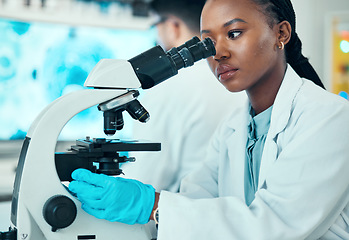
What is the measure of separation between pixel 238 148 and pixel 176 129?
11.1 inches

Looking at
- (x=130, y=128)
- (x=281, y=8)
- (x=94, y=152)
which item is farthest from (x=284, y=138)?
(x=130, y=128)

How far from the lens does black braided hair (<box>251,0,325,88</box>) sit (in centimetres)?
118

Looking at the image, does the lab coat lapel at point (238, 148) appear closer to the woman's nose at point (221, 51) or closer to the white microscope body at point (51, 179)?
the woman's nose at point (221, 51)

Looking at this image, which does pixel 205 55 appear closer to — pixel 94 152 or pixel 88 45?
pixel 94 152

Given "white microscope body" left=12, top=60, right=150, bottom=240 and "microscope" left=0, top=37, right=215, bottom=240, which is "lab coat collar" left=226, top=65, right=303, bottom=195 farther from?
"white microscope body" left=12, top=60, right=150, bottom=240

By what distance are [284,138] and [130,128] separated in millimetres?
1619

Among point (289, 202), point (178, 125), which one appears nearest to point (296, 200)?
point (289, 202)

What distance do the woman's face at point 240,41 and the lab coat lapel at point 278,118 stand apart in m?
0.08

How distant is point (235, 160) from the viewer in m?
1.30

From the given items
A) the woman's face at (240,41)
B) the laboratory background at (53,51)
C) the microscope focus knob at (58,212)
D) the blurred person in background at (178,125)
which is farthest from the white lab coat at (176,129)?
the laboratory background at (53,51)

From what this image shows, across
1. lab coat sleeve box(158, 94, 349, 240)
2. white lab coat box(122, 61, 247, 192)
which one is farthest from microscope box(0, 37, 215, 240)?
white lab coat box(122, 61, 247, 192)

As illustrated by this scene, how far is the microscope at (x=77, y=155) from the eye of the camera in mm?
886

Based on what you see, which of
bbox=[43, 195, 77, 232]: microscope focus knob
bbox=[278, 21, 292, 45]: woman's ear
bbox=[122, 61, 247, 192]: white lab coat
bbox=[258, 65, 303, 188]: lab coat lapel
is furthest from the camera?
bbox=[122, 61, 247, 192]: white lab coat

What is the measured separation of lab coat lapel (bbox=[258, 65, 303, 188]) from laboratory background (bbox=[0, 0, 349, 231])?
132 cm
